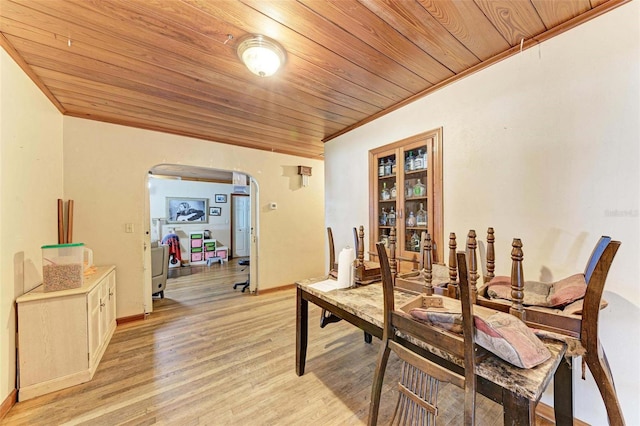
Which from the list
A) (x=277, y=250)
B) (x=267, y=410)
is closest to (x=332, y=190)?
(x=277, y=250)

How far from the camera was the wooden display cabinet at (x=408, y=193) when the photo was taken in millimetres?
2189

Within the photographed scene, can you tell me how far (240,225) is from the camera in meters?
7.52

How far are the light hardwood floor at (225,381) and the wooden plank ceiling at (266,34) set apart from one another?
97.0 inches

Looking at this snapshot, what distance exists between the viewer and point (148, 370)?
2059mm

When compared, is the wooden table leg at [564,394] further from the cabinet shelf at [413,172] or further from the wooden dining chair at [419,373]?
the cabinet shelf at [413,172]

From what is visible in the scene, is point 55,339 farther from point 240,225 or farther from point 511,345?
point 240,225

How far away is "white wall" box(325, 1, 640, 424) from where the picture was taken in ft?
4.24

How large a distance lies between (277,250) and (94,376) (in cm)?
262

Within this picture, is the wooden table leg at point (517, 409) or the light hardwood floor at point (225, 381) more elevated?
the wooden table leg at point (517, 409)

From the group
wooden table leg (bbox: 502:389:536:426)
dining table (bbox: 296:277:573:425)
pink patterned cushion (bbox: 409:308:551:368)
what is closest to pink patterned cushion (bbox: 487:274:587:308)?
dining table (bbox: 296:277:573:425)

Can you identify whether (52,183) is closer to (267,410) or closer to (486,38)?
(267,410)

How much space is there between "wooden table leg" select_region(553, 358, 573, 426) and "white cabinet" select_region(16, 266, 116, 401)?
10.2ft

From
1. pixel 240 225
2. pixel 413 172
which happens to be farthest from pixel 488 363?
pixel 240 225

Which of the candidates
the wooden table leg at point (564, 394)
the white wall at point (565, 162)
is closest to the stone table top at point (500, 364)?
the wooden table leg at point (564, 394)
